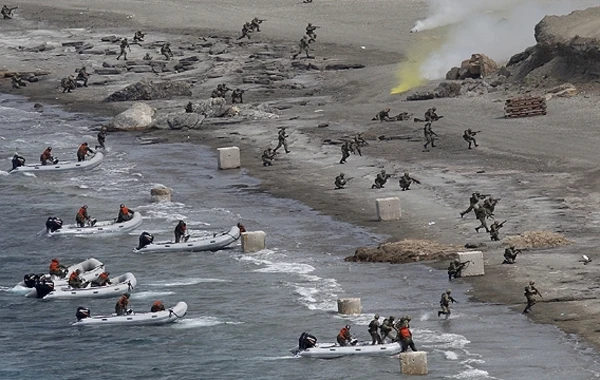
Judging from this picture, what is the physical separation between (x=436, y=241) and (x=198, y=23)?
242ft

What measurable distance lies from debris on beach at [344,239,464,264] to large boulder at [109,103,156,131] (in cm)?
4009

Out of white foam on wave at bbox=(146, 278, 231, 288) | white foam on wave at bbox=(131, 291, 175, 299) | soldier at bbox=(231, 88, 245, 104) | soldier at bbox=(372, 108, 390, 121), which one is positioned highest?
soldier at bbox=(231, 88, 245, 104)

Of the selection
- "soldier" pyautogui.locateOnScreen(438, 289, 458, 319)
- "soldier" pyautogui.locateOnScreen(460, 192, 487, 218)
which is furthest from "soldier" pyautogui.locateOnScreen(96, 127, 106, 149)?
"soldier" pyautogui.locateOnScreen(438, 289, 458, 319)

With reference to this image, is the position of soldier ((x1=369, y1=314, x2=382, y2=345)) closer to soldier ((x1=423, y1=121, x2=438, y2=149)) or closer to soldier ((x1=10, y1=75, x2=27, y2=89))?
soldier ((x1=423, y1=121, x2=438, y2=149))

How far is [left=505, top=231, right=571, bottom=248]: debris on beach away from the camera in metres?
65.2

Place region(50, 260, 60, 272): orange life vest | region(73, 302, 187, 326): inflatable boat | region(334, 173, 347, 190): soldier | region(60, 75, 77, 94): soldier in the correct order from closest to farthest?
1. region(73, 302, 187, 326): inflatable boat
2. region(50, 260, 60, 272): orange life vest
3. region(334, 173, 347, 190): soldier
4. region(60, 75, 77, 94): soldier

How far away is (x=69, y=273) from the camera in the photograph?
228ft

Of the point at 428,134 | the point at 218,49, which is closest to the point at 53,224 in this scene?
the point at 428,134

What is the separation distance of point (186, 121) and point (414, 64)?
17099 millimetres

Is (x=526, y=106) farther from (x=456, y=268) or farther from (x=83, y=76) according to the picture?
(x=83, y=76)

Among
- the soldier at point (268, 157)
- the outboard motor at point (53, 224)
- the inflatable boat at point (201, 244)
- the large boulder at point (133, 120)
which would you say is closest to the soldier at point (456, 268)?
the inflatable boat at point (201, 244)

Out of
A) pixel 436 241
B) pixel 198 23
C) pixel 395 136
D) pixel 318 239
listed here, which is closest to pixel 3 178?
pixel 395 136

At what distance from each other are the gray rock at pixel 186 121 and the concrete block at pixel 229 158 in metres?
13.6

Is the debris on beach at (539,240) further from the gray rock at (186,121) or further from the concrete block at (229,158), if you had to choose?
the gray rock at (186,121)
